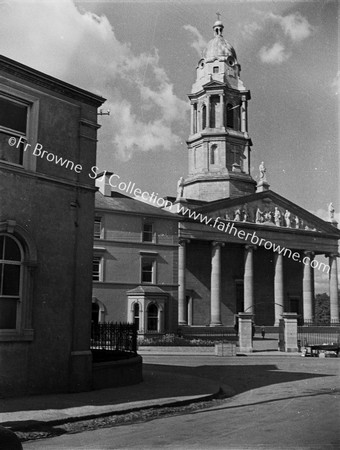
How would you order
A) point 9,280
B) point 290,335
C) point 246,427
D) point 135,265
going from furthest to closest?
1. point 135,265
2. point 290,335
3. point 9,280
4. point 246,427

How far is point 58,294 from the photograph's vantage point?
1408 centimetres

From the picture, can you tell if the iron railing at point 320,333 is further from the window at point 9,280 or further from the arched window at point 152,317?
the window at point 9,280

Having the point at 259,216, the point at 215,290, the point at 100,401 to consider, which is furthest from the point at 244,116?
the point at 100,401

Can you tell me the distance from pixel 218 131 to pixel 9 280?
51.1m

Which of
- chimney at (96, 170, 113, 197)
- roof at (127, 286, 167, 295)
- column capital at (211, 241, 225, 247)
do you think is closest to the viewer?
roof at (127, 286, 167, 295)

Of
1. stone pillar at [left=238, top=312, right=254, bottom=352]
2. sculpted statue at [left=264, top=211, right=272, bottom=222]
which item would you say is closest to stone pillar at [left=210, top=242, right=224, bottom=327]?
sculpted statue at [left=264, top=211, right=272, bottom=222]

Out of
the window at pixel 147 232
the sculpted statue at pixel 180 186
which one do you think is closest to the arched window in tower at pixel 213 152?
the sculpted statue at pixel 180 186

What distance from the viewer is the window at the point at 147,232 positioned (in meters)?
47.5

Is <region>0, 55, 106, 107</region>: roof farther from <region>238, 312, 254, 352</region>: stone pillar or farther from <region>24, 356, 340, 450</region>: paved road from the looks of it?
<region>238, 312, 254, 352</region>: stone pillar

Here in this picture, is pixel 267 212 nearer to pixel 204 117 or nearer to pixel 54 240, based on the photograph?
pixel 204 117

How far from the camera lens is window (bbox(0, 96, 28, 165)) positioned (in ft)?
43.9

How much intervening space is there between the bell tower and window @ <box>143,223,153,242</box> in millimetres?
14032

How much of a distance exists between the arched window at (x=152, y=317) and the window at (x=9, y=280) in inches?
1262

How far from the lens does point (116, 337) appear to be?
60.4ft
